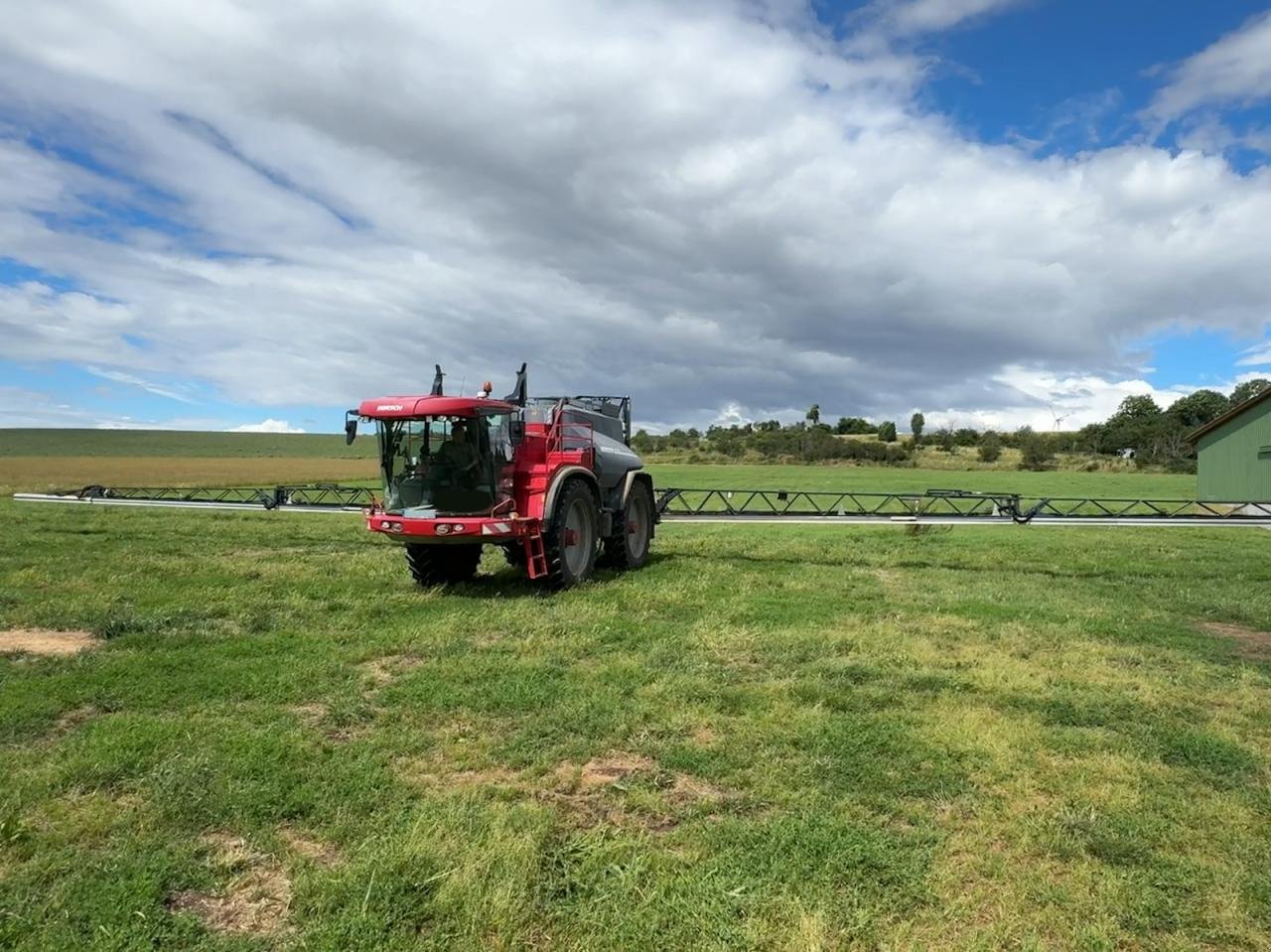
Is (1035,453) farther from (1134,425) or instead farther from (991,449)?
(1134,425)

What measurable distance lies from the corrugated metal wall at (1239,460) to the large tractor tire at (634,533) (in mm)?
29823

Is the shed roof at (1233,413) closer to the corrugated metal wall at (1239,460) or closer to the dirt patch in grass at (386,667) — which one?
the corrugated metal wall at (1239,460)

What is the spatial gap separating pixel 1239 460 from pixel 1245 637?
1302 inches

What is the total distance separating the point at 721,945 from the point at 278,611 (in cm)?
789

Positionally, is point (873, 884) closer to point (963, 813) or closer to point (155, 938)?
point (963, 813)

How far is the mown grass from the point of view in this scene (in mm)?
3537

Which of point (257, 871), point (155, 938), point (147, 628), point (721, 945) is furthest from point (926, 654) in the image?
point (147, 628)

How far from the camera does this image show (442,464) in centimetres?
1114

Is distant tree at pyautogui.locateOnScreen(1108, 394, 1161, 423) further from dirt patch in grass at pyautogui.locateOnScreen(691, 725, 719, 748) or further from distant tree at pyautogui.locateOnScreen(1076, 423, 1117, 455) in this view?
dirt patch in grass at pyautogui.locateOnScreen(691, 725, 719, 748)

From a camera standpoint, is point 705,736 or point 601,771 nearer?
point 601,771

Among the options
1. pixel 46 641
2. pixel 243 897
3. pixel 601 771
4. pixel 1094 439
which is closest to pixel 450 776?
pixel 601 771

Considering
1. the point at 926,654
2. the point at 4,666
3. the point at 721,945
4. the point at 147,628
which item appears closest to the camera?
the point at 721,945

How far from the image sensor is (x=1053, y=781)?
495 cm

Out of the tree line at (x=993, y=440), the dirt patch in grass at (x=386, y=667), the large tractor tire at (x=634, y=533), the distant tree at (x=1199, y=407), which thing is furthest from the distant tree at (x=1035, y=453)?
the dirt patch in grass at (x=386, y=667)
